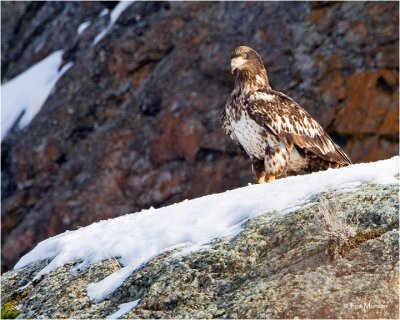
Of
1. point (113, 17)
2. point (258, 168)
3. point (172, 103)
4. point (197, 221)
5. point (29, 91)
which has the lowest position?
point (172, 103)

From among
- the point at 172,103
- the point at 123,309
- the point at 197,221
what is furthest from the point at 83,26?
the point at 123,309

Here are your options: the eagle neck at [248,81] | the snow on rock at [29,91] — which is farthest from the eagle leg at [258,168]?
the snow on rock at [29,91]

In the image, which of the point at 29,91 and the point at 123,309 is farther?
the point at 29,91

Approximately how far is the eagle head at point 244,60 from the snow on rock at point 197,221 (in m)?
3.71

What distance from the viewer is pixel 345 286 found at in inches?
384

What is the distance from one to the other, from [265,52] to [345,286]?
56.8 ft

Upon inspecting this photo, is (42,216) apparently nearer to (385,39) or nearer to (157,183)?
(157,183)

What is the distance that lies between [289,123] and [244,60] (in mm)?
1295

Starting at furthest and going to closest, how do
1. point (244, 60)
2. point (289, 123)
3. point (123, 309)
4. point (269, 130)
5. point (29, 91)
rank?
point (29, 91) → point (244, 60) → point (289, 123) → point (269, 130) → point (123, 309)

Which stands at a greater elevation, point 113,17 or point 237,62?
point 237,62

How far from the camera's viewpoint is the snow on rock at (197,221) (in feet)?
37.2

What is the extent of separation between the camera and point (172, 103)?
27.1 metres

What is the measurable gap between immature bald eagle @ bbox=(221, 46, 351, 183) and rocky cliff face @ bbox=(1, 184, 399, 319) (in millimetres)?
4003

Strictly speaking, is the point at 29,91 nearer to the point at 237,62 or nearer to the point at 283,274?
the point at 237,62
